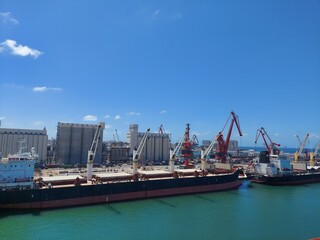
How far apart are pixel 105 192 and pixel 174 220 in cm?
1121

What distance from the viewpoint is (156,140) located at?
324ft

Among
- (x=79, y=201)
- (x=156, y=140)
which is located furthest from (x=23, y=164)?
(x=156, y=140)

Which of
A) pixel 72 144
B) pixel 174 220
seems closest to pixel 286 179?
pixel 174 220

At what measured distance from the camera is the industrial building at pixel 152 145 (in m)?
94.9

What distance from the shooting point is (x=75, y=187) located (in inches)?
1249

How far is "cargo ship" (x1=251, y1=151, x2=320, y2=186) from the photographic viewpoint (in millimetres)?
52969

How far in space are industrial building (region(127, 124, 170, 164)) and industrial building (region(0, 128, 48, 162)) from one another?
29777mm

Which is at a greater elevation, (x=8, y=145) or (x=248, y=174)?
(x=8, y=145)

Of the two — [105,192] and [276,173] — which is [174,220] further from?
[276,173]

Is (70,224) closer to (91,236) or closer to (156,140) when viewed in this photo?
(91,236)

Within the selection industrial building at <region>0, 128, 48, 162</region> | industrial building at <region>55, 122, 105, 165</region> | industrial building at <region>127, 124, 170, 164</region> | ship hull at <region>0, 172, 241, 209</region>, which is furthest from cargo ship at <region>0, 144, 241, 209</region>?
industrial building at <region>127, 124, 170, 164</region>

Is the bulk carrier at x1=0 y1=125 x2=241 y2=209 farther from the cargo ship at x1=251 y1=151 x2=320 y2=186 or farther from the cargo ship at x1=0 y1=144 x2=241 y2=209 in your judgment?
the cargo ship at x1=251 y1=151 x2=320 y2=186

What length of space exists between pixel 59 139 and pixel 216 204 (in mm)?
56336

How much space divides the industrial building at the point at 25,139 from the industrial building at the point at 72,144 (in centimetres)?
486
